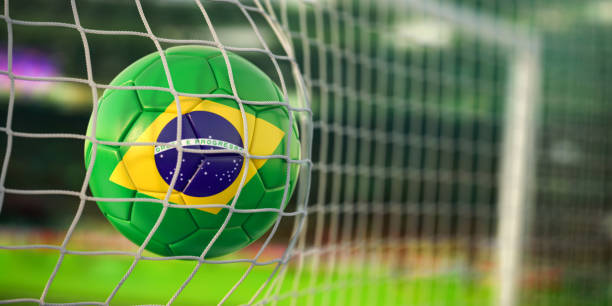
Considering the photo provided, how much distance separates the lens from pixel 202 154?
1070 millimetres

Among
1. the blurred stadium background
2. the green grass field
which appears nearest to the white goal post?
the blurred stadium background

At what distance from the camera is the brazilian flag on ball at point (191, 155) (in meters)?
1.08

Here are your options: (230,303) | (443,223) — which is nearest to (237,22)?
(443,223)

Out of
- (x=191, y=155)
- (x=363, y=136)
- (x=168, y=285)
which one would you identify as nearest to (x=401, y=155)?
(x=168, y=285)

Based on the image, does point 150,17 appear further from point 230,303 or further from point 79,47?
point 230,303

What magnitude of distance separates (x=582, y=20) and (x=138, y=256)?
203 inches

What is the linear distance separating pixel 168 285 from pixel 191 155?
240 inches

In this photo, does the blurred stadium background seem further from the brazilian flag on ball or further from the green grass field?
the brazilian flag on ball

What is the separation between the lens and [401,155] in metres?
7.79

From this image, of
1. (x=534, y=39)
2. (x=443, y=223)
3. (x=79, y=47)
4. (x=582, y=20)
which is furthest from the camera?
(x=79, y=47)

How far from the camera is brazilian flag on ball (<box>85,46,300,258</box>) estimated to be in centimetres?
108

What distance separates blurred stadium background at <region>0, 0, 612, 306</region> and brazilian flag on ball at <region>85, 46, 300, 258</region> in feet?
0.52

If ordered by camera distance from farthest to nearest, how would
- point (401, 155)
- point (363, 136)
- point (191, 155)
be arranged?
point (401, 155)
point (363, 136)
point (191, 155)

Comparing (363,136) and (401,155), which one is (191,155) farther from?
(401,155)
